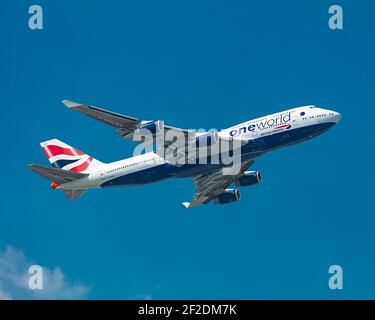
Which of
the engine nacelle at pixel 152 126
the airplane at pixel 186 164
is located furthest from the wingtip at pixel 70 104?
the engine nacelle at pixel 152 126

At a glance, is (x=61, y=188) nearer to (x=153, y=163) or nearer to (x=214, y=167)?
(x=153, y=163)

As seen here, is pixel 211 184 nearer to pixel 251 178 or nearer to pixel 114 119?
pixel 251 178

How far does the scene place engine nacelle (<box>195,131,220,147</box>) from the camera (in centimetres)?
7612

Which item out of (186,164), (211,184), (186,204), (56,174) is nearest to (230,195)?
(211,184)

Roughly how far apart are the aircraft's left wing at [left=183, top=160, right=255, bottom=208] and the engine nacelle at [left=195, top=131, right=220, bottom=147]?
724cm

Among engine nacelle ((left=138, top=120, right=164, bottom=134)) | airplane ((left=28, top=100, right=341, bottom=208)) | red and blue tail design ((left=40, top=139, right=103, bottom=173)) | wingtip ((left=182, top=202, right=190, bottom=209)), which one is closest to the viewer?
engine nacelle ((left=138, top=120, right=164, bottom=134))

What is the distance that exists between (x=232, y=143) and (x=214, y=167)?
4.48 metres

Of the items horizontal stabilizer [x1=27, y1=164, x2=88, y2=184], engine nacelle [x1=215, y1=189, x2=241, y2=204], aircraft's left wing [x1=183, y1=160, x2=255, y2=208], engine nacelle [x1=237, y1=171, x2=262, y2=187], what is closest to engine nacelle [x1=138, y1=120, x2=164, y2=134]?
horizontal stabilizer [x1=27, y1=164, x2=88, y2=184]

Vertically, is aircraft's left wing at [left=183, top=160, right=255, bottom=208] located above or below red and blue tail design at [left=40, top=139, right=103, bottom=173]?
below

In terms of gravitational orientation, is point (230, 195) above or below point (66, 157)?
below

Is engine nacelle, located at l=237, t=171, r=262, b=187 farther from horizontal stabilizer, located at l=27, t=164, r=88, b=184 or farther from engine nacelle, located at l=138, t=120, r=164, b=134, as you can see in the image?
horizontal stabilizer, located at l=27, t=164, r=88, b=184

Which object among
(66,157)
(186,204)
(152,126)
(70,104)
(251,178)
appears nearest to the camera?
(70,104)

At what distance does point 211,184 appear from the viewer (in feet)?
284

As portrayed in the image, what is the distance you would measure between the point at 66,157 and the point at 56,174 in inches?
272
